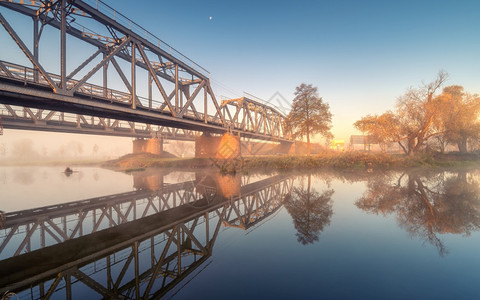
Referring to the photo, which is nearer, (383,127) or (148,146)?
(383,127)

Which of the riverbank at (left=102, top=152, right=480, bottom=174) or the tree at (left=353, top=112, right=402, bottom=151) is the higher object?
the tree at (left=353, top=112, right=402, bottom=151)

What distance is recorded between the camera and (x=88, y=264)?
11.6ft

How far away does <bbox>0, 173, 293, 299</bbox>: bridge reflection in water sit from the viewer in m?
2.99

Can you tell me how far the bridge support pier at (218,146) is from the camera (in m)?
33.0

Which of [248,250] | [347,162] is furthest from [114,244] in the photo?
[347,162]

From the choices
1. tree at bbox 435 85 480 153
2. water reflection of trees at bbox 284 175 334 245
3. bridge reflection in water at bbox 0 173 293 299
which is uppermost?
tree at bbox 435 85 480 153

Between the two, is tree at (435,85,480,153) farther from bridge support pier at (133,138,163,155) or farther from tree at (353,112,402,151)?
bridge support pier at (133,138,163,155)

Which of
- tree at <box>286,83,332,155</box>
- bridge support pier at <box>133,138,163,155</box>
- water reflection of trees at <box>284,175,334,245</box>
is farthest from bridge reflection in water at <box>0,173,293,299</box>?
bridge support pier at <box>133,138,163,155</box>

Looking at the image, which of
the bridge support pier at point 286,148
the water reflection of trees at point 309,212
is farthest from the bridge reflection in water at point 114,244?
the bridge support pier at point 286,148

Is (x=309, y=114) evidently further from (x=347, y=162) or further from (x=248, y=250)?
(x=248, y=250)

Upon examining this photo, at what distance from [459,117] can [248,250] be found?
110 ft

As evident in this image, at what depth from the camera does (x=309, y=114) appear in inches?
1095

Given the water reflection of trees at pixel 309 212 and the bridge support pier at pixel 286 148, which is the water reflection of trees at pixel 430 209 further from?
the bridge support pier at pixel 286 148

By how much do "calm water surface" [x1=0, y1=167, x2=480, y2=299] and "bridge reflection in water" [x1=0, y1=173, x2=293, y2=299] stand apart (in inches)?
1.1
